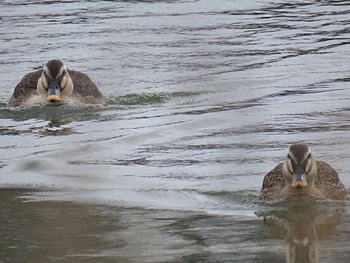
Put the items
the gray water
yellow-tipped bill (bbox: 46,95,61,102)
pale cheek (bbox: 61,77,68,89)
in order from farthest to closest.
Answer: pale cheek (bbox: 61,77,68,89), yellow-tipped bill (bbox: 46,95,61,102), the gray water

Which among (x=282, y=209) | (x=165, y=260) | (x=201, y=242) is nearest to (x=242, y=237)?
(x=201, y=242)

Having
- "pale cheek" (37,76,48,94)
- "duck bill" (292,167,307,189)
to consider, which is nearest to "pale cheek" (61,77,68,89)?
"pale cheek" (37,76,48,94)

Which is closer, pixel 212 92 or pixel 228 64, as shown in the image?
pixel 212 92

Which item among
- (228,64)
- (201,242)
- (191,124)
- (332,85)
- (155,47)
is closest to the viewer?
(201,242)

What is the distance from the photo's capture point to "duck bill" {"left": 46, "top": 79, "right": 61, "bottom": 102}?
58.6 feet

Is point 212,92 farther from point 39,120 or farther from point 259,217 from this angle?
point 259,217

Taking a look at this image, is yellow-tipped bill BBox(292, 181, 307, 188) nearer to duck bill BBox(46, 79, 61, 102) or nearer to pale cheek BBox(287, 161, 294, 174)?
pale cheek BBox(287, 161, 294, 174)

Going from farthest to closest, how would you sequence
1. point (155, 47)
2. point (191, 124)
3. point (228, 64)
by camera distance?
1. point (155, 47)
2. point (228, 64)
3. point (191, 124)

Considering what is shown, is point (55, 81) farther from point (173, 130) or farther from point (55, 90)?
point (173, 130)

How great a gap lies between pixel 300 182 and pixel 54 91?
693 centimetres

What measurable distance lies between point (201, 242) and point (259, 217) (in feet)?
4.81

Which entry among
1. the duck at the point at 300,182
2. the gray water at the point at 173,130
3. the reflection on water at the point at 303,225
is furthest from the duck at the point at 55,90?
the reflection on water at the point at 303,225

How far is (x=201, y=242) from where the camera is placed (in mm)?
9562

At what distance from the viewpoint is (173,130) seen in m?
15.2
